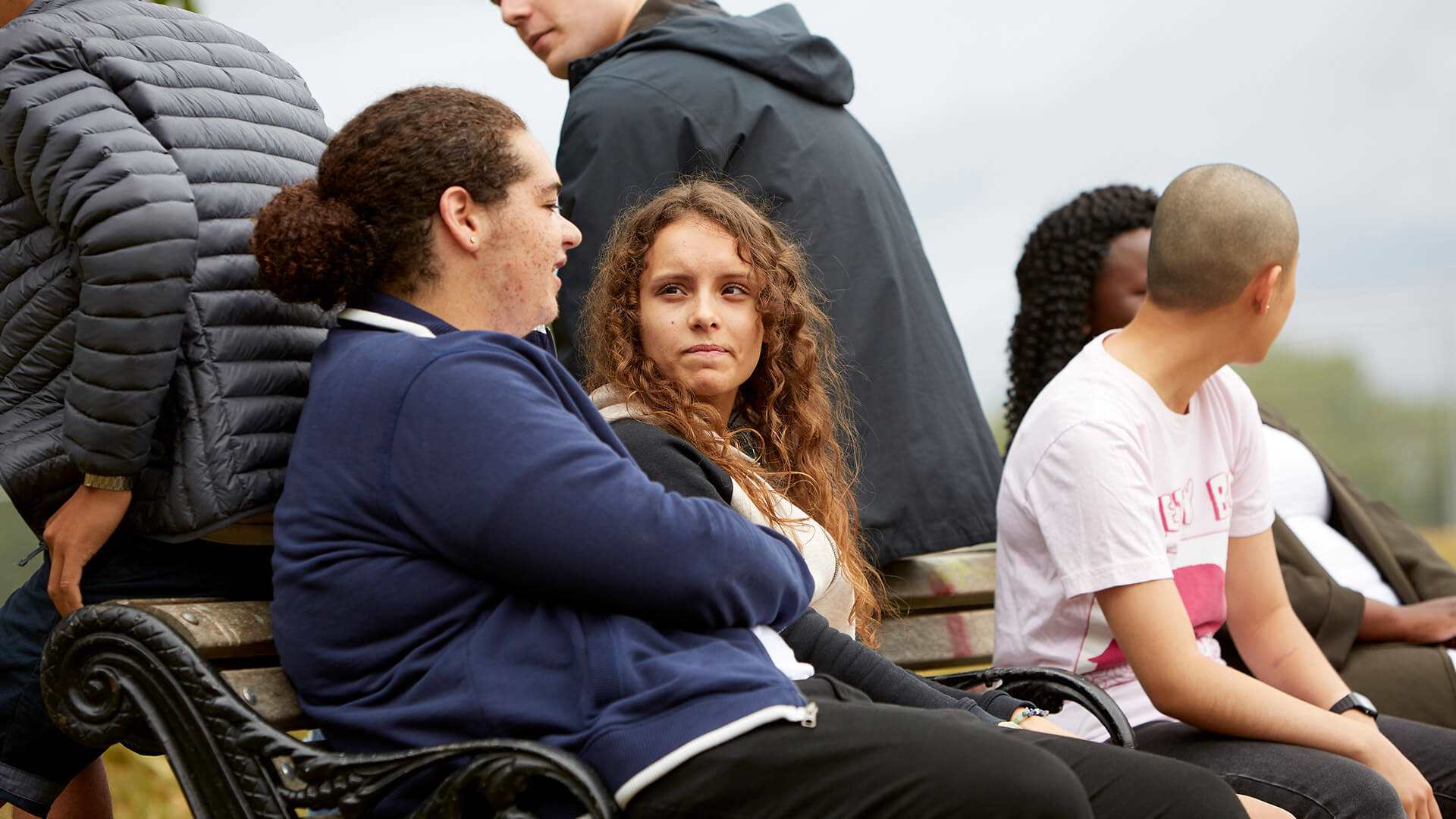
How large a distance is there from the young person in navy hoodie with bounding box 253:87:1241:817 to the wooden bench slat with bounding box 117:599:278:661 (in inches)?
6.0

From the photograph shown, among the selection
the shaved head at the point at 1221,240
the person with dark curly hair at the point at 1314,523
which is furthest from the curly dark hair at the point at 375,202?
the person with dark curly hair at the point at 1314,523

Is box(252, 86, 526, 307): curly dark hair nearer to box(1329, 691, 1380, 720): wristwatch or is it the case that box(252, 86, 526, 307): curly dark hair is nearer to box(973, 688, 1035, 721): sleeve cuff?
box(973, 688, 1035, 721): sleeve cuff

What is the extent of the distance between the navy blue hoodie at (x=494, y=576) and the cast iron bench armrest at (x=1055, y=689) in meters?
0.86

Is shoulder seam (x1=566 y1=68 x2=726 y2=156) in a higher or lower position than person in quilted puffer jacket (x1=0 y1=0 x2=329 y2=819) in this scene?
higher

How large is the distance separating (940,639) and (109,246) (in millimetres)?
2235

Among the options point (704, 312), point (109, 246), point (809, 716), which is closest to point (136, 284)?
point (109, 246)

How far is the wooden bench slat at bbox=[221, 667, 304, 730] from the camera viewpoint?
2211mm

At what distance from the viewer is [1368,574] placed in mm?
3984

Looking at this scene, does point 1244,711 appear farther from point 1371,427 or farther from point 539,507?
point 1371,427

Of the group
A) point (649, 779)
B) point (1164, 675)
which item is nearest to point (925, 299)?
point (1164, 675)

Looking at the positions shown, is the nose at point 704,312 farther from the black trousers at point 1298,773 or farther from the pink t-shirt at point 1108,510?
the black trousers at point 1298,773

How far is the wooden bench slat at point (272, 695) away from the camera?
2.21 m

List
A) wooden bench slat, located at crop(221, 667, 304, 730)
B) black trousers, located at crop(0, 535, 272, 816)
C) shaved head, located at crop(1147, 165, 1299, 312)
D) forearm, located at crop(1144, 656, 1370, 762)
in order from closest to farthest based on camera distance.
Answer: wooden bench slat, located at crop(221, 667, 304, 730) → black trousers, located at crop(0, 535, 272, 816) → forearm, located at crop(1144, 656, 1370, 762) → shaved head, located at crop(1147, 165, 1299, 312)

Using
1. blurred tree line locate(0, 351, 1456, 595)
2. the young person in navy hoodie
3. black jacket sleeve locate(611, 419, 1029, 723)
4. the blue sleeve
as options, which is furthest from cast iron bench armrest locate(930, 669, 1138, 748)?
blurred tree line locate(0, 351, 1456, 595)
